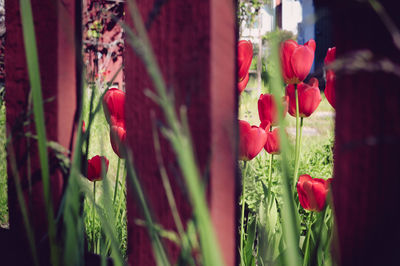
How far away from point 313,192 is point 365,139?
527mm

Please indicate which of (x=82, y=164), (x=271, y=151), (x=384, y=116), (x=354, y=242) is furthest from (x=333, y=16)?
(x=271, y=151)

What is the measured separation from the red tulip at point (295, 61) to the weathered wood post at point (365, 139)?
1.99 ft

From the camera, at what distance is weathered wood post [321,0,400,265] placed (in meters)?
0.48

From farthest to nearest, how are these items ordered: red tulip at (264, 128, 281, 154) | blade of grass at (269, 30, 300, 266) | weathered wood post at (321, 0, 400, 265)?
1. red tulip at (264, 128, 281, 154)
2. weathered wood post at (321, 0, 400, 265)
3. blade of grass at (269, 30, 300, 266)

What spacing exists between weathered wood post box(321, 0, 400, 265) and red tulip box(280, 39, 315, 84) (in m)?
0.61

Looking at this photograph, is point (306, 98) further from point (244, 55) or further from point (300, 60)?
point (244, 55)

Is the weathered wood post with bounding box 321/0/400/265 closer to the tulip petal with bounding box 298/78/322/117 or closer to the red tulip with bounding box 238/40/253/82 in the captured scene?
the red tulip with bounding box 238/40/253/82

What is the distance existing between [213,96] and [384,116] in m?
0.21

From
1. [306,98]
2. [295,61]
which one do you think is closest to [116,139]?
[295,61]

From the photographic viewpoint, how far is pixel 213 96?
54 cm

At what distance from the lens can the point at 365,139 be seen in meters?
0.49

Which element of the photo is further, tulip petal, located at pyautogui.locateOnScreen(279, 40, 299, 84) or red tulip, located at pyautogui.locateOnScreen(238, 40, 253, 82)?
tulip petal, located at pyautogui.locateOnScreen(279, 40, 299, 84)

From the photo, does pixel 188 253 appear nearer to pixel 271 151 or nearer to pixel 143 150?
pixel 143 150

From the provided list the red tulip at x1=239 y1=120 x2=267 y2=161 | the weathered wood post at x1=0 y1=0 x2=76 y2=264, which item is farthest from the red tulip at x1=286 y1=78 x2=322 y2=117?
the weathered wood post at x1=0 y1=0 x2=76 y2=264
